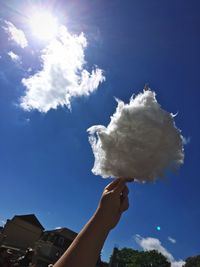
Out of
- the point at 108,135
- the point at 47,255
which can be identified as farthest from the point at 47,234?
the point at 108,135

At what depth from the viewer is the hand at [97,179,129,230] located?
1549mm

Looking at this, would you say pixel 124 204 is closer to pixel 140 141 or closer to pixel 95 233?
pixel 95 233

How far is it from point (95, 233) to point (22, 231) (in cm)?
5409

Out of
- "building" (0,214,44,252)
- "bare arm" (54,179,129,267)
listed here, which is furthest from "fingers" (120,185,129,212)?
"building" (0,214,44,252)

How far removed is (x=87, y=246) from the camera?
135cm

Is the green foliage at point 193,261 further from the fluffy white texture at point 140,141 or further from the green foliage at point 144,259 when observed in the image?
the fluffy white texture at point 140,141

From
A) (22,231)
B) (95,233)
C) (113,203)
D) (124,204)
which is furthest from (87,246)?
(22,231)

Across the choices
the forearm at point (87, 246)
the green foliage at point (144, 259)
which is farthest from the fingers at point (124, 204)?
the green foliage at point (144, 259)

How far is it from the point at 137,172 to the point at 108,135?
0.54m

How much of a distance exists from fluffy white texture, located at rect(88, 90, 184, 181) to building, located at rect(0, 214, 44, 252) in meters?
48.8

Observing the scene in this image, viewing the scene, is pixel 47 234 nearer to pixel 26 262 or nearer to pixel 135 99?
pixel 26 262

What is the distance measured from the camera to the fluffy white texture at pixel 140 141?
288 cm

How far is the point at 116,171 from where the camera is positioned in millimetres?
2936

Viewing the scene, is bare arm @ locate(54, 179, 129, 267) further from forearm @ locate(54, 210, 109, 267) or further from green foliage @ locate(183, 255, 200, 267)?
green foliage @ locate(183, 255, 200, 267)
